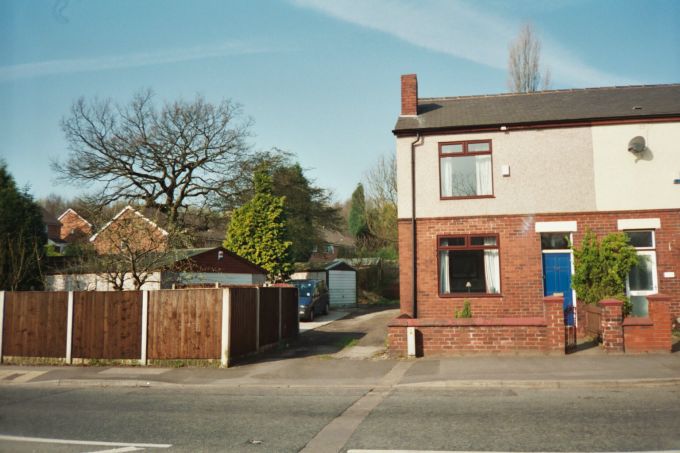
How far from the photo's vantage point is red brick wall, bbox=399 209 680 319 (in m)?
15.1

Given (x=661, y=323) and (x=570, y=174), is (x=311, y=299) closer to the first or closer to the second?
(x=570, y=174)

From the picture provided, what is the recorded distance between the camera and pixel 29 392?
34.9 ft

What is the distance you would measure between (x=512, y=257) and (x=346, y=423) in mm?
9963

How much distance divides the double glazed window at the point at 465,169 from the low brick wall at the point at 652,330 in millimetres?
5474

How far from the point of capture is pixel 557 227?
15.5 metres

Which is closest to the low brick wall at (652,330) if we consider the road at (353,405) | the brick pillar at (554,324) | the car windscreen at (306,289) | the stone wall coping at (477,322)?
the road at (353,405)

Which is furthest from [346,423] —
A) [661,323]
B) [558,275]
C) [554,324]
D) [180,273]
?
[180,273]

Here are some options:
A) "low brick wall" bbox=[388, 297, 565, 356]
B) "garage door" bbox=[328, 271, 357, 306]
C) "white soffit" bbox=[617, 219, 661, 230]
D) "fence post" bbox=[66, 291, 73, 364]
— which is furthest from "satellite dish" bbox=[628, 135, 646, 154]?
"garage door" bbox=[328, 271, 357, 306]

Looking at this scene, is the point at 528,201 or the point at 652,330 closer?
the point at 652,330

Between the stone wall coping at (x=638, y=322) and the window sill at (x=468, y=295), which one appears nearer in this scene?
the stone wall coping at (x=638, y=322)

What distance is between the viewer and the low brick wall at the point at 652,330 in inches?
474

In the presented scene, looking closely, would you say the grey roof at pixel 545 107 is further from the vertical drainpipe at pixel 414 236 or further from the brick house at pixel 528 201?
the vertical drainpipe at pixel 414 236

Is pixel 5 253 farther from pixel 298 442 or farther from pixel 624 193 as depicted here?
pixel 624 193

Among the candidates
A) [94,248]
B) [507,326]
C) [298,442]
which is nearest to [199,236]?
[94,248]
